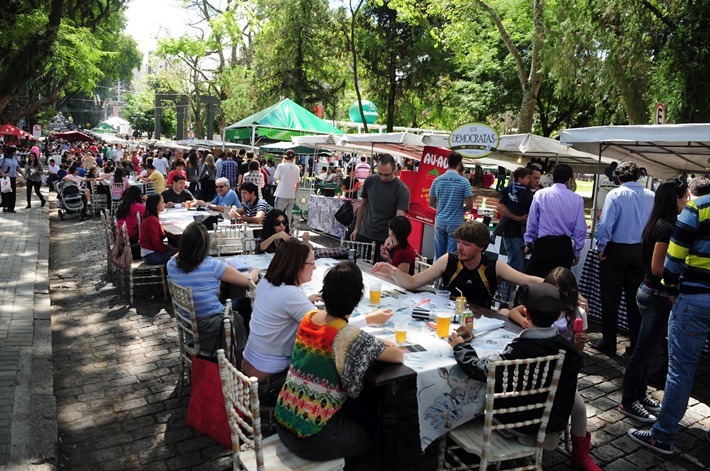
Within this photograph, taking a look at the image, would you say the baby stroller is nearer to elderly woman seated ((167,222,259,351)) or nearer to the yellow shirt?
the yellow shirt

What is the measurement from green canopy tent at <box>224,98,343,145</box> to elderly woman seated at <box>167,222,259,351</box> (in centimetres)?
1075

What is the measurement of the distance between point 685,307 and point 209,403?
320 centimetres

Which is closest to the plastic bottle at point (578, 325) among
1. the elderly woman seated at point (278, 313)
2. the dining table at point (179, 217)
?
the elderly woman seated at point (278, 313)

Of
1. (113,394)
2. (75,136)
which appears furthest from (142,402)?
(75,136)

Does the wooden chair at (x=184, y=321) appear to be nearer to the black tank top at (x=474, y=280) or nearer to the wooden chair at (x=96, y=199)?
the black tank top at (x=474, y=280)

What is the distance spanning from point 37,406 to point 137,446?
1.01 metres

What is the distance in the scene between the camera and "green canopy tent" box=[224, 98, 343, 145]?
14.7 metres

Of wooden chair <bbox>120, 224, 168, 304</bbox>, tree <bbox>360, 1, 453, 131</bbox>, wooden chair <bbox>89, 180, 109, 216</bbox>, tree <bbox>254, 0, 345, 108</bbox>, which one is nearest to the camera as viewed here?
wooden chair <bbox>120, 224, 168, 304</bbox>

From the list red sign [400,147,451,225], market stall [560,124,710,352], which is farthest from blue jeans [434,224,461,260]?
red sign [400,147,451,225]

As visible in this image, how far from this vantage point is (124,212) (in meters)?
7.54

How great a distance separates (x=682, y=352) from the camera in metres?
3.57

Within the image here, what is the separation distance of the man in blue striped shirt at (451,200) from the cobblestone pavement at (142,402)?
2.20 meters

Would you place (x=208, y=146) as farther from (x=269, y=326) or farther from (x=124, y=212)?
(x=269, y=326)

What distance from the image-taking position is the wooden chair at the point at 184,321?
13.0 ft
